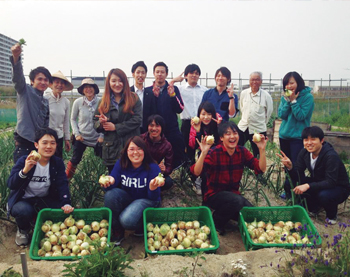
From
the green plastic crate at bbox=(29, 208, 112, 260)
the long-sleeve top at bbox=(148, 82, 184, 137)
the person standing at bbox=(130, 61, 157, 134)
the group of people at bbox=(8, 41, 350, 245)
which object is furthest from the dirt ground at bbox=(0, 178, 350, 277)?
the person standing at bbox=(130, 61, 157, 134)

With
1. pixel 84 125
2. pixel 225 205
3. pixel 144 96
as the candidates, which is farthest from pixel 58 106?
pixel 225 205

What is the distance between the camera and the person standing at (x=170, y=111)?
3375 mm

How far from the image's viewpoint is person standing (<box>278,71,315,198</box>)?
311cm

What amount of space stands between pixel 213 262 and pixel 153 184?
2.68 ft

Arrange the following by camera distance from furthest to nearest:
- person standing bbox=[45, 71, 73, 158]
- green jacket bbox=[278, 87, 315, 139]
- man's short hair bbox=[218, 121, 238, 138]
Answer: person standing bbox=[45, 71, 73, 158], green jacket bbox=[278, 87, 315, 139], man's short hair bbox=[218, 121, 238, 138]

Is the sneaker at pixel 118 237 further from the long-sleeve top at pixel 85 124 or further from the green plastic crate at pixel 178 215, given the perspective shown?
the long-sleeve top at pixel 85 124

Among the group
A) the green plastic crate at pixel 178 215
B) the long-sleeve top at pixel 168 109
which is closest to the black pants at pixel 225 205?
the green plastic crate at pixel 178 215

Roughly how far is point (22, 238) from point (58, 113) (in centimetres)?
146

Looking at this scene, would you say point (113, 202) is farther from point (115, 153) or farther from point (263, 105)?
point (263, 105)

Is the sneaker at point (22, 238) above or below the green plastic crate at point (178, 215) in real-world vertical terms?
below

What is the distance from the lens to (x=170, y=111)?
340 centimetres

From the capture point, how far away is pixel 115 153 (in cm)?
295

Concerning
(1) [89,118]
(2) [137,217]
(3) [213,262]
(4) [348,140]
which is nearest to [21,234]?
(2) [137,217]

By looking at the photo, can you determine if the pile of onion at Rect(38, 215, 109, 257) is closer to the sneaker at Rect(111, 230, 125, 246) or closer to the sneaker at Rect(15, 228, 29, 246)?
the sneaker at Rect(111, 230, 125, 246)
